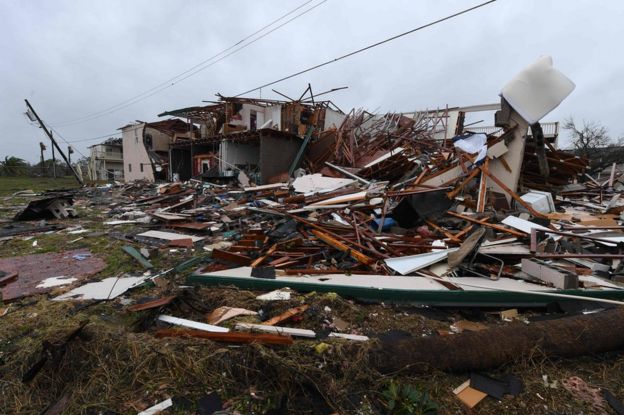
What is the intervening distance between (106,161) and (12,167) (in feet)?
41.6

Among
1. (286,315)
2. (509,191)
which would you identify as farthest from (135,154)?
(286,315)

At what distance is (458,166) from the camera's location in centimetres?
740

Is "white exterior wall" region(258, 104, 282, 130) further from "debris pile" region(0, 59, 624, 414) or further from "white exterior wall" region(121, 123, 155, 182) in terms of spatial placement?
"white exterior wall" region(121, 123, 155, 182)

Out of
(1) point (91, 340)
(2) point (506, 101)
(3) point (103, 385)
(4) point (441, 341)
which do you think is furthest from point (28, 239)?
(2) point (506, 101)

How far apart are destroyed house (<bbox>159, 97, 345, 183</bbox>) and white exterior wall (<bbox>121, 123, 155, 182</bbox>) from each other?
25.1ft

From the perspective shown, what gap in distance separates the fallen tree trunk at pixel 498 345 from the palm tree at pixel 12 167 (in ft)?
132

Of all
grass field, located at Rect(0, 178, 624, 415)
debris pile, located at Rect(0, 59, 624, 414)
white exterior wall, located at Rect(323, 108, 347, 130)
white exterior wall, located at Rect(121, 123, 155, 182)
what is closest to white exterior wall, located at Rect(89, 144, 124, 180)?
white exterior wall, located at Rect(121, 123, 155, 182)

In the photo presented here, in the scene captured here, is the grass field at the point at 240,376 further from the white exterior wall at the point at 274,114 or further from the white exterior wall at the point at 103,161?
the white exterior wall at the point at 103,161

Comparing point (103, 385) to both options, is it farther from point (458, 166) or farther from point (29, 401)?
point (458, 166)

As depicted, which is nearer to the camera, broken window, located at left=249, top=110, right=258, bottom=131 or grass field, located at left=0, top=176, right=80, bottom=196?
broken window, located at left=249, top=110, right=258, bottom=131

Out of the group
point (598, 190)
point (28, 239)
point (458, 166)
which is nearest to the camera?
point (28, 239)

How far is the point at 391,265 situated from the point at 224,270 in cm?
220

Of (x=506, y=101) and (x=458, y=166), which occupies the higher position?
(x=506, y=101)

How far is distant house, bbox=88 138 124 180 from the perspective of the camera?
41094mm
